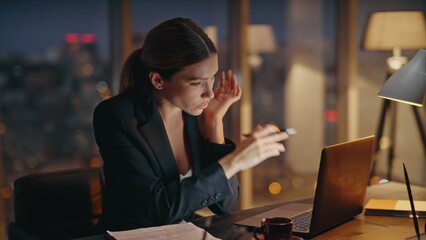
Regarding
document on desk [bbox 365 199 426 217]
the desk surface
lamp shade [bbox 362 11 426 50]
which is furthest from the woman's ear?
lamp shade [bbox 362 11 426 50]

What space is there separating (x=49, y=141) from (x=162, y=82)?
2.02 m

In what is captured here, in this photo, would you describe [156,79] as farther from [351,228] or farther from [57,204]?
[351,228]

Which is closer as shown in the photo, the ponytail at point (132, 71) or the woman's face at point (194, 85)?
the woman's face at point (194, 85)

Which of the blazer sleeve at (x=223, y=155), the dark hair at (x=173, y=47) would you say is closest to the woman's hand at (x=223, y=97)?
the blazer sleeve at (x=223, y=155)

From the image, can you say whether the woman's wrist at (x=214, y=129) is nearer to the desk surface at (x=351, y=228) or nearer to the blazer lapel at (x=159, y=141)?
the blazer lapel at (x=159, y=141)

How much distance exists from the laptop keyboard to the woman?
0.23 metres

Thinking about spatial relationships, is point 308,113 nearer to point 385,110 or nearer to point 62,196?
point 385,110

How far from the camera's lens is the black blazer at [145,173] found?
1.87 m

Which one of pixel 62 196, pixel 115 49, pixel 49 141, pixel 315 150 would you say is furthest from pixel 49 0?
pixel 315 150

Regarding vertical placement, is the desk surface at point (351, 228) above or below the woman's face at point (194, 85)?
below

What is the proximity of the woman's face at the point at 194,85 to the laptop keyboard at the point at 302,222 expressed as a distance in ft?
1.71

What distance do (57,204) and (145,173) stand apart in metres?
0.41

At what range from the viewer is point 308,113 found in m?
4.68

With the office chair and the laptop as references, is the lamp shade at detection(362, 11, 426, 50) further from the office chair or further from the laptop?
the office chair
